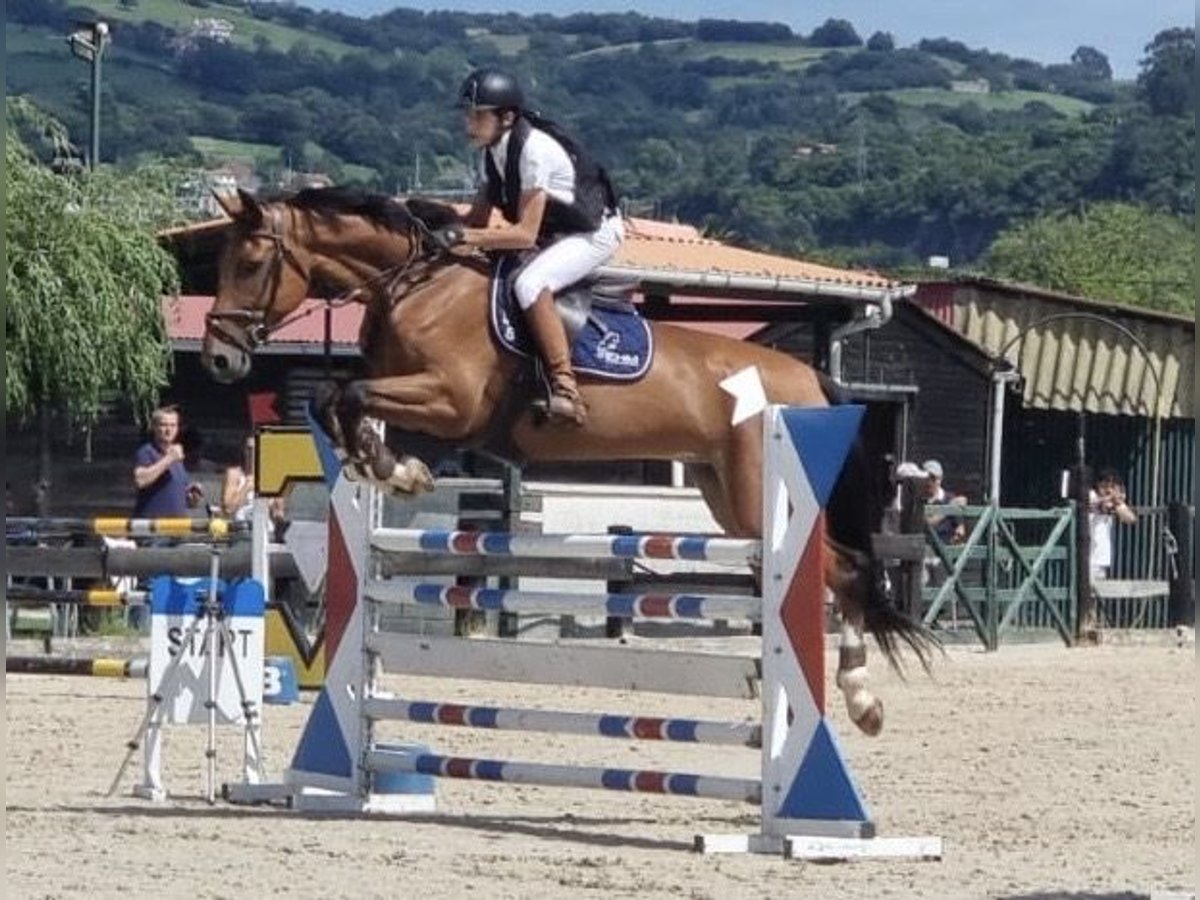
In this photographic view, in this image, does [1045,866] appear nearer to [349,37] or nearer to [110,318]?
[110,318]

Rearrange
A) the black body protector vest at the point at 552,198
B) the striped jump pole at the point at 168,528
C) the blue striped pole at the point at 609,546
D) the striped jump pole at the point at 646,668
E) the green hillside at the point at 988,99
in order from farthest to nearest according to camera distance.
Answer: the green hillside at the point at 988,99 < the striped jump pole at the point at 168,528 < the black body protector vest at the point at 552,198 < the blue striped pole at the point at 609,546 < the striped jump pole at the point at 646,668

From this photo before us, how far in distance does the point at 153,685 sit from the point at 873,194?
3969 inches

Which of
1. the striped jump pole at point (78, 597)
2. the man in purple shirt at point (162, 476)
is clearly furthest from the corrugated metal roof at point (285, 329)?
the striped jump pole at point (78, 597)

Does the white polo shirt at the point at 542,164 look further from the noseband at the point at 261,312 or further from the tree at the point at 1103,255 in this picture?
the tree at the point at 1103,255

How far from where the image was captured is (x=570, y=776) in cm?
966

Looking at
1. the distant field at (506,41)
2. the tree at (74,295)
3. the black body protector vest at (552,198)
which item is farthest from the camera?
the distant field at (506,41)

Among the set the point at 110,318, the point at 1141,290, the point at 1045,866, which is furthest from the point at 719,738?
the point at 1141,290

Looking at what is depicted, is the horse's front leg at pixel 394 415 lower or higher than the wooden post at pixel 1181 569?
higher

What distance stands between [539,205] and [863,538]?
74.2 inches

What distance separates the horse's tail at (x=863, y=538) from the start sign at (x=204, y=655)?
2.29m

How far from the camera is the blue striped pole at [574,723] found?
9.41m

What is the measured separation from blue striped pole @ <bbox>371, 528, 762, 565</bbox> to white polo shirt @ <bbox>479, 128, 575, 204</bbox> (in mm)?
1328

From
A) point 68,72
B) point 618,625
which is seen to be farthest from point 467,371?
point 68,72

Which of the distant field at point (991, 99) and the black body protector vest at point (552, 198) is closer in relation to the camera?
the black body protector vest at point (552, 198)
